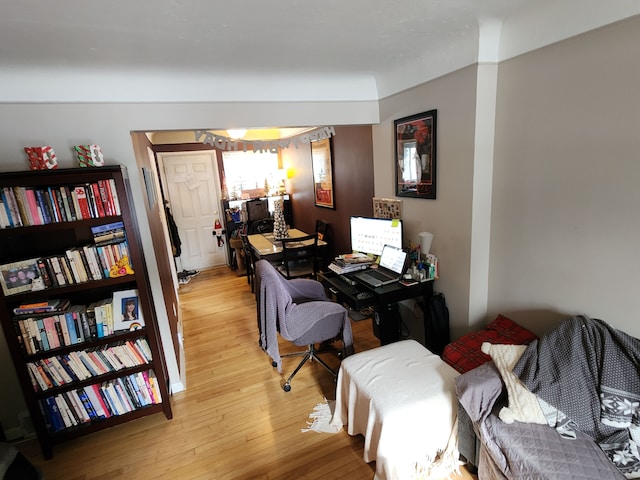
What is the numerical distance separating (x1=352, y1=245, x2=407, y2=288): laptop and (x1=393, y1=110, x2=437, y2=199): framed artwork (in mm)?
490

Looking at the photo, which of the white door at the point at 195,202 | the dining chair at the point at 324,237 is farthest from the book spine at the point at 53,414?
the white door at the point at 195,202

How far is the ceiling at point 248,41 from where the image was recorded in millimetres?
1312

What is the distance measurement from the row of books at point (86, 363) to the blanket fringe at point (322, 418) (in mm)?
1174

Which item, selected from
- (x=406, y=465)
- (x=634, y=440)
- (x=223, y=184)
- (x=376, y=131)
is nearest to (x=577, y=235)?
(x=634, y=440)

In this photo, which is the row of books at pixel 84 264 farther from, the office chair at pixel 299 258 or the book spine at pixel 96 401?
the office chair at pixel 299 258

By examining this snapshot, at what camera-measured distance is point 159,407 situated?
7.11 ft

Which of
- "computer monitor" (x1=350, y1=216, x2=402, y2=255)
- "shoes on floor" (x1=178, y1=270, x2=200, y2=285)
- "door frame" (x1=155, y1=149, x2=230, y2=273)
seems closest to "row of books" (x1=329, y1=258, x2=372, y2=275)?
"computer monitor" (x1=350, y1=216, x2=402, y2=255)

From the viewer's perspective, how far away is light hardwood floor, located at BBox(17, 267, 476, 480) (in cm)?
178

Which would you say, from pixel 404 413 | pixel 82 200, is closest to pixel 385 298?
pixel 404 413

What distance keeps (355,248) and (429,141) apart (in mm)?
1141

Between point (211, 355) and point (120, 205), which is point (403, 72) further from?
point (211, 355)

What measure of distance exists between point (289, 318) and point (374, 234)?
1087mm

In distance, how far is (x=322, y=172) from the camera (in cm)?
428

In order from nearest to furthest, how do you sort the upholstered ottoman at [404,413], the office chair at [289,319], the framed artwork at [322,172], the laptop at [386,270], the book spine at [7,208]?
the upholstered ottoman at [404,413] < the book spine at [7,208] < the office chair at [289,319] < the laptop at [386,270] < the framed artwork at [322,172]
